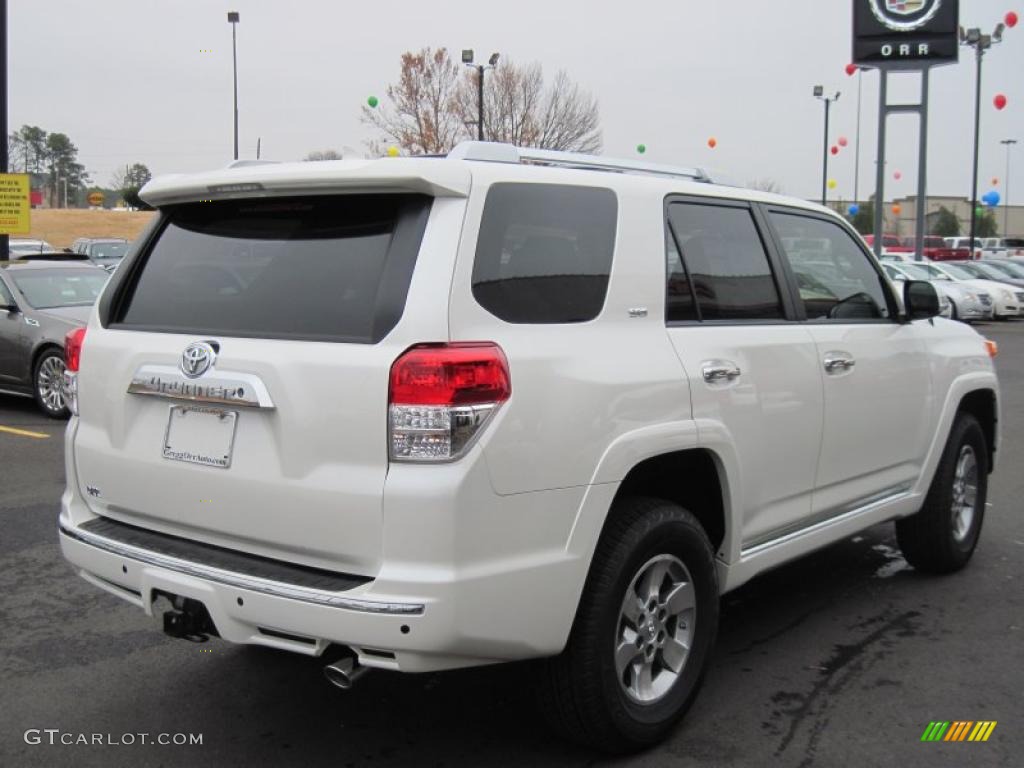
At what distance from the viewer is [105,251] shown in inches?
1156

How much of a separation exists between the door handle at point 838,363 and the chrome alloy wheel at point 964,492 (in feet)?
4.52

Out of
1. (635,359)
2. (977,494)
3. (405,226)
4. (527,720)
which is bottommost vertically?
(527,720)

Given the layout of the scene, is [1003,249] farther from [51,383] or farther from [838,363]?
[838,363]

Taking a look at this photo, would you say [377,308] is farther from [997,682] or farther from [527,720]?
[997,682]

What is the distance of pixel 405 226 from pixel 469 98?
38.5 meters

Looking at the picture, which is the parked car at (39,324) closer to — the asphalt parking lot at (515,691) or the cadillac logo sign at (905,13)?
the asphalt parking lot at (515,691)

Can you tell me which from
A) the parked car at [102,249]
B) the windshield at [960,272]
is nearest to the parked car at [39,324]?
the parked car at [102,249]

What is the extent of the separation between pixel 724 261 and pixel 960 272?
2769 centimetres

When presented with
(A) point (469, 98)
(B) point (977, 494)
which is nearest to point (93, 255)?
(A) point (469, 98)

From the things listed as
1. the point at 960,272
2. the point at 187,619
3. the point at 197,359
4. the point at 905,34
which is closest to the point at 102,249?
the point at 905,34

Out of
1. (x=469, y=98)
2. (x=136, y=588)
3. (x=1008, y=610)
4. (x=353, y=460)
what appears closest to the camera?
(x=353, y=460)

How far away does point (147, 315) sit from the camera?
11.9 ft

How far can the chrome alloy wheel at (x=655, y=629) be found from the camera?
339cm

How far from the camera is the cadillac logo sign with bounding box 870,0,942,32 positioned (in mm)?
18969
